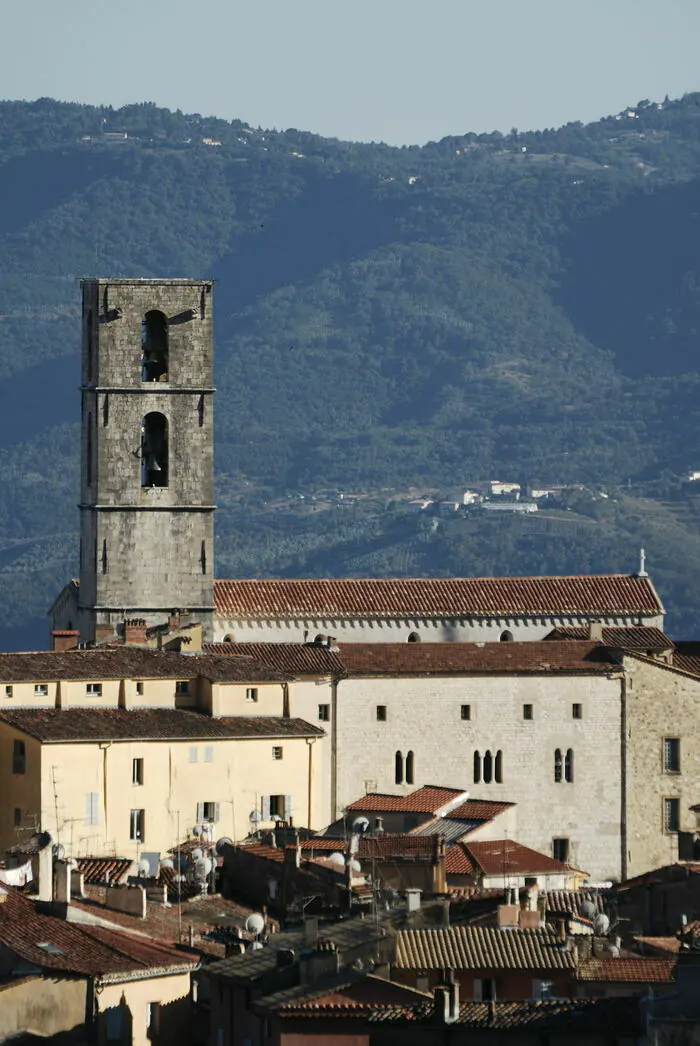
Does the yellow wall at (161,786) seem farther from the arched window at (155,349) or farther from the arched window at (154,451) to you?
the arched window at (155,349)

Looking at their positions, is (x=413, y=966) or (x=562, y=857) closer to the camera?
(x=413, y=966)

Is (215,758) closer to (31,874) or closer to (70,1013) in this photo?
(31,874)

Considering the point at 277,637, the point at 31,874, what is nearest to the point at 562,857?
the point at 277,637

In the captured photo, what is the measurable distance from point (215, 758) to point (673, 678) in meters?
13.5

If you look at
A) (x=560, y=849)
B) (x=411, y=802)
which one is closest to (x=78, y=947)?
(x=411, y=802)

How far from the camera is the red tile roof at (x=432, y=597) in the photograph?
82812mm

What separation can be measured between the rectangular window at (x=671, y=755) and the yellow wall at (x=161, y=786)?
1022cm

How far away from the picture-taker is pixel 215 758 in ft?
224

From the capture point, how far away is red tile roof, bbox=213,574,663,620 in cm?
8281

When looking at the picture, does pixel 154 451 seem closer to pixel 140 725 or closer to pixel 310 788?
pixel 310 788

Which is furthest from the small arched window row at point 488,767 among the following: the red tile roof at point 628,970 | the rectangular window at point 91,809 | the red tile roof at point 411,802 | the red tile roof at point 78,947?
the red tile roof at point 628,970

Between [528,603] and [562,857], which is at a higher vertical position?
[528,603]

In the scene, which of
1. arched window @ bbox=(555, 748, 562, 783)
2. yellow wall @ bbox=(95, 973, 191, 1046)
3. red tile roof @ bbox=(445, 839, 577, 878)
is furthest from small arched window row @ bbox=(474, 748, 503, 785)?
yellow wall @ bbox=(95, 973, 191, 1046)

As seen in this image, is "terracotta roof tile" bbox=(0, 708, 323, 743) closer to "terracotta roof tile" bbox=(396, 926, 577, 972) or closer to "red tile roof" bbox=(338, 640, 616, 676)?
"red tile roof" bbox=(338, 640, 616, 676)
